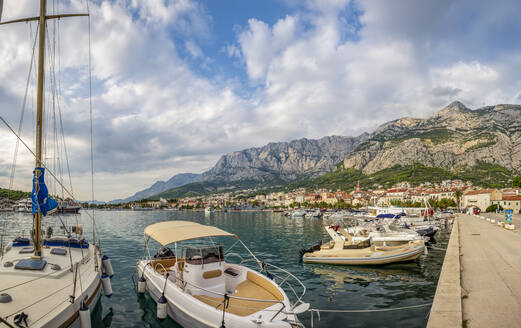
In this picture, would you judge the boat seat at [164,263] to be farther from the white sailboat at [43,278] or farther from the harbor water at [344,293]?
the white sailboat at [43,278]

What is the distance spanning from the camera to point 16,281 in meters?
9.23

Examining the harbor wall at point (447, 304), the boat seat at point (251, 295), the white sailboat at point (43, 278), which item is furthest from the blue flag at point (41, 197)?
the harbor wall at point (447, 304)

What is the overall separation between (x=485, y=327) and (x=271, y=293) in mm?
6693

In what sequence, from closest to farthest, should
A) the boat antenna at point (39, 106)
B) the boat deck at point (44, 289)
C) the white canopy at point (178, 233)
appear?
the boat deck at point (44, 289)
the boat antenna at point (39, 106)
the white canopy at point (178, 233)

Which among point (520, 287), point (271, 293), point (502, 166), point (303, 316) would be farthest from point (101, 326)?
point (502, 166)

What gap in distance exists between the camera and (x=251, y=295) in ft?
36.0

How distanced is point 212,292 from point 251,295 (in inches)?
99.3

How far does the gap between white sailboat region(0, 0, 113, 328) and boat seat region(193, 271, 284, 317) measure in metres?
4.20

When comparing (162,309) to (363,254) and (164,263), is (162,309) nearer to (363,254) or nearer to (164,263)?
(164,263)

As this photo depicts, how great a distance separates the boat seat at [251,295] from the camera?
9.71 m

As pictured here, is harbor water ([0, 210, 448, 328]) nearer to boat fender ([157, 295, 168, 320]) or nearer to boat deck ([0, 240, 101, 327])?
boat fender ([157, 295, 168, 320])

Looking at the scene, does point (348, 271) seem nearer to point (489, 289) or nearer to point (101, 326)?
point (489, 289)

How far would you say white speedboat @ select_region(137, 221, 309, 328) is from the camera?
8.30 metres

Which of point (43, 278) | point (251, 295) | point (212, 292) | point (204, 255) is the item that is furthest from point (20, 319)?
point (251, 295)
